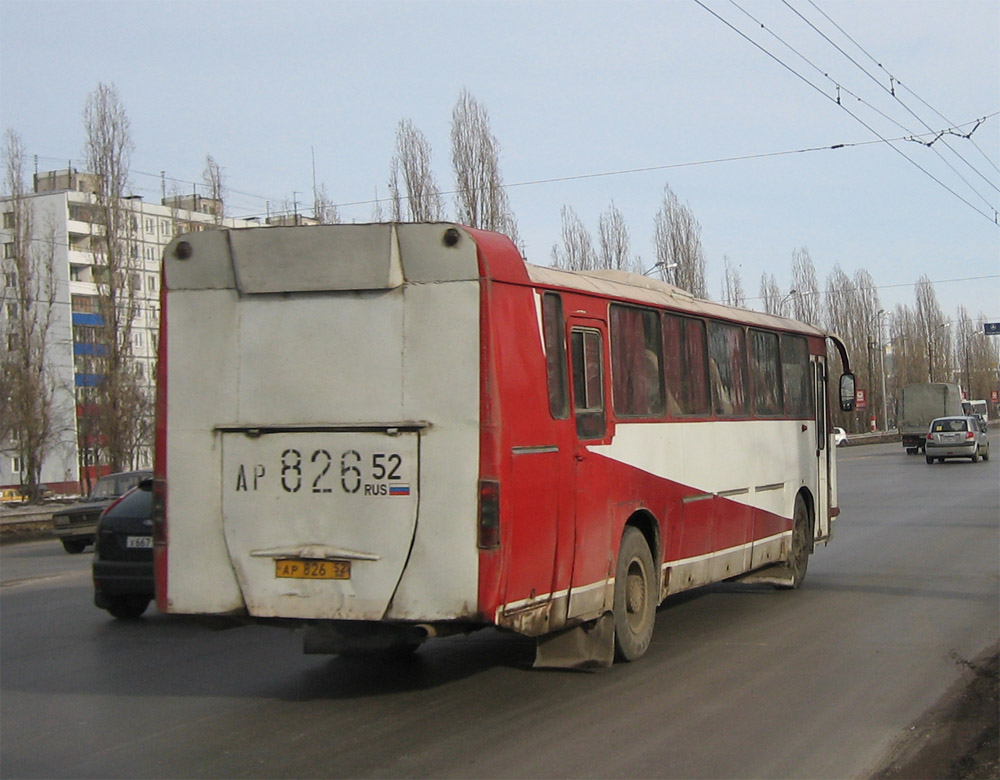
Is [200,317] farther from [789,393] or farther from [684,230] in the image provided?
[684,230]

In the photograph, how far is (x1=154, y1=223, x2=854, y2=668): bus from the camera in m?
7.44

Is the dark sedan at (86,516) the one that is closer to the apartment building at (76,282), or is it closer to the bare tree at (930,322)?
the apartment building at (76,282)

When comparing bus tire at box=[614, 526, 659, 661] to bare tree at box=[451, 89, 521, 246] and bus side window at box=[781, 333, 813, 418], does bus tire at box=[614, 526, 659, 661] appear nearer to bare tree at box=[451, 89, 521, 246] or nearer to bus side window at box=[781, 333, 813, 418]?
bus side window at box=[781, 333, 813, 418]

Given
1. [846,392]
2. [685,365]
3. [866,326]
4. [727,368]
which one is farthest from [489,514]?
[866,326]

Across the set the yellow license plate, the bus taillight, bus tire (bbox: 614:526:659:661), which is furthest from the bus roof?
the yellow license plate

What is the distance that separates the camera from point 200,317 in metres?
8.06

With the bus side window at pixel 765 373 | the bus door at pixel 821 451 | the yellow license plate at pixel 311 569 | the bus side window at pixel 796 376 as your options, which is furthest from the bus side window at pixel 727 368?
the yellow license plate at pixel 311 569

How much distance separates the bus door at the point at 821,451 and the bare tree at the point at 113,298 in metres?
37.1

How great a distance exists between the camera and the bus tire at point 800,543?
13648 millimetres

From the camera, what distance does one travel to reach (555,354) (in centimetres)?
827

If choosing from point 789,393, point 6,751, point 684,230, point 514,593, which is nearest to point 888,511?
point 789,393

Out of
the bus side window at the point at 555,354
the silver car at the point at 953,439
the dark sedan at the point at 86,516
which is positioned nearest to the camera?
the bus side window at the point at 555,354

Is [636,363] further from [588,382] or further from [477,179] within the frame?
[477,179]

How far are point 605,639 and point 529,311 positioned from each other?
2523mm
